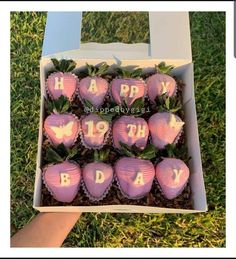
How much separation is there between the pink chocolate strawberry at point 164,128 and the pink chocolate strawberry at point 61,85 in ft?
0.98

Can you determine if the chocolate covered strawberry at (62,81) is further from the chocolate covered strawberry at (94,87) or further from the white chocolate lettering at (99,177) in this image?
the white chocolate lettering at (99,177)

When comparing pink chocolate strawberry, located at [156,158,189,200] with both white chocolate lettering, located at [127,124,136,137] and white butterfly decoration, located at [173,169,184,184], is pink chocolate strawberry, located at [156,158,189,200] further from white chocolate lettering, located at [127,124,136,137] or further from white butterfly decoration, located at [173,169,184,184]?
white chocolate lettering, located at [127,124,136,137]

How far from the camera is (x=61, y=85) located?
1.59 metres

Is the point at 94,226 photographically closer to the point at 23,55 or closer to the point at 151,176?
the point at 151,176

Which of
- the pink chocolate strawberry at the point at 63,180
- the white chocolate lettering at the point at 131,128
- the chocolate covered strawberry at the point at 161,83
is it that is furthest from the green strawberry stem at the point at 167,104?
the pink chocolate strawberry at the point at 63,180

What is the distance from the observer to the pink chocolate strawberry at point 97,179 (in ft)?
4.80

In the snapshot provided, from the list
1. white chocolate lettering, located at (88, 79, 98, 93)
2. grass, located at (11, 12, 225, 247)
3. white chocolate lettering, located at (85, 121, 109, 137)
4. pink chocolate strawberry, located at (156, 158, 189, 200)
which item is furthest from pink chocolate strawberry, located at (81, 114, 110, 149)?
grass, located at (11, 12, 225, 247)

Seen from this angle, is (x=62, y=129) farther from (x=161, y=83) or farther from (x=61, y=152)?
(x=161, y=83)

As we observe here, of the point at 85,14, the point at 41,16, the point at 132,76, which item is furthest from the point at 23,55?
the point at 132,76

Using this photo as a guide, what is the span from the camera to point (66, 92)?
1601mm

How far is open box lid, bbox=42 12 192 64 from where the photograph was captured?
1.59 meters

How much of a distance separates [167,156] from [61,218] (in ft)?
1.39

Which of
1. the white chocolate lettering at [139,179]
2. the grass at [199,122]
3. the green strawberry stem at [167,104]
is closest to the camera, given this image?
the white chocolate lettering at [139,179]

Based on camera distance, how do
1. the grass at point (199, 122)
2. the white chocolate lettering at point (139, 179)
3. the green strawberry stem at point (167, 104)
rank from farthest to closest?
1. the grass at point (199, 122)
2. the green strawberry stem at point (167, 104)
3. the white chocolate lettering at point (139, 179)
